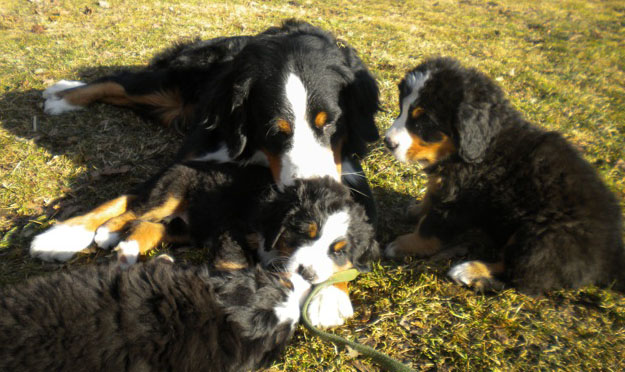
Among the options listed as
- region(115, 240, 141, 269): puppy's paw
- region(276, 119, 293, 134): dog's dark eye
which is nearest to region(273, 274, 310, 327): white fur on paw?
region(276, 119, 293, 134): dog's dark eye

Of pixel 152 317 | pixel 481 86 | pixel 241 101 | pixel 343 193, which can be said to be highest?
pixel 481 86

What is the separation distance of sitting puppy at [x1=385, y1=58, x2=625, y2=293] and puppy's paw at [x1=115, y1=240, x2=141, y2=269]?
1.59 m

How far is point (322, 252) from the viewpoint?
7.31 ft

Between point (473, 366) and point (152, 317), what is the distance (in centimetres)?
149

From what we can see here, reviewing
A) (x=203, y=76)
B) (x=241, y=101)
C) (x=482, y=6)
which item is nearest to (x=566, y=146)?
(x=241, y=101)

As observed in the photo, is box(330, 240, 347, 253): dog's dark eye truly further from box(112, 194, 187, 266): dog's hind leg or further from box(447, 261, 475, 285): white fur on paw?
box(112, 194, 187, 266): dog's hind leg

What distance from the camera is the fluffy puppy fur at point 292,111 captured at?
7.98 ft

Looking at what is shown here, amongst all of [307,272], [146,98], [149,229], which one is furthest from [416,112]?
[146,98]

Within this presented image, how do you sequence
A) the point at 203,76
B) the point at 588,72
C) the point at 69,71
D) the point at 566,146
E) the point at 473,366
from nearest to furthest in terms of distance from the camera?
1. the point at 473,366
2. the point at 566,146
3. the point at 203,76
4. the point at 69,71
5. the point at 588,72

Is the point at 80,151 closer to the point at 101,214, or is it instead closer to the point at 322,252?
the point at 101,214

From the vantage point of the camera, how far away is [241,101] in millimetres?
2646

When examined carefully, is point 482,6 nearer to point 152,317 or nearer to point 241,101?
point 241,101

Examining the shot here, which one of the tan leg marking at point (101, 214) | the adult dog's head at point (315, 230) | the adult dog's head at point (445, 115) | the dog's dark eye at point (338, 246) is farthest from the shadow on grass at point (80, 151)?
the adult dog's head at point (445, 115)

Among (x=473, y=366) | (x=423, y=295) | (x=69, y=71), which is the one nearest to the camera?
(x=473, y=366)
